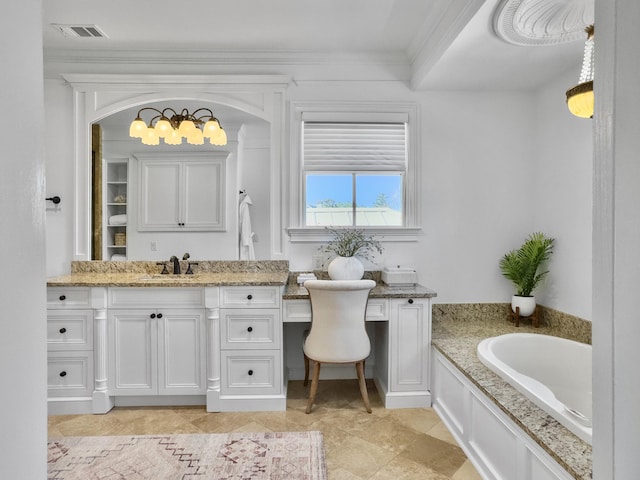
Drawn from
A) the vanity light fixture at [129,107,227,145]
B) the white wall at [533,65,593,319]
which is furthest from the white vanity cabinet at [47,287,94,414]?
the white wall at [533,65,593,319]

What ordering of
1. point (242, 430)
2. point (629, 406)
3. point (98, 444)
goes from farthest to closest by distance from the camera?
point (242, 430) → point (98, 444) → point (629, 406)

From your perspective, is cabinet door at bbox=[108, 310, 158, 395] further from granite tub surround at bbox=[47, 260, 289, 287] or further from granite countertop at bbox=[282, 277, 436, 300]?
granite countertop at bbox=[282, 277, 436, 300]

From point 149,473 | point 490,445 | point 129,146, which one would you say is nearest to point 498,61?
point 490,445

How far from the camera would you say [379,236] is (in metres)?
3.17

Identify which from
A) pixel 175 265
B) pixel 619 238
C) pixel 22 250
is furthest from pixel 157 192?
pixel 619 238

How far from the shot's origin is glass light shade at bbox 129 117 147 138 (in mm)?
2904

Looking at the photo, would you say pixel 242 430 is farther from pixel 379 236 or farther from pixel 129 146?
pixel 129 146

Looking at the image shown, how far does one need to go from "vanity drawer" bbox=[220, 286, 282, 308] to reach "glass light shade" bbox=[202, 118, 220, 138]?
1.23 metres

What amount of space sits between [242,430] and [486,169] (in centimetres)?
274

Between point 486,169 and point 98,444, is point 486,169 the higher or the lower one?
the higher one

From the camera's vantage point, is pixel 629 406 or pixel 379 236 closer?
pixel 629 406

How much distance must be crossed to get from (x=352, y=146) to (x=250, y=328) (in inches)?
66.5

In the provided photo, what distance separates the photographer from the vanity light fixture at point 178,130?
9.53ft

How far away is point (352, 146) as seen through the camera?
317 centimetres
